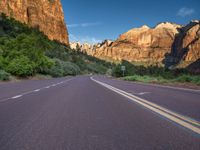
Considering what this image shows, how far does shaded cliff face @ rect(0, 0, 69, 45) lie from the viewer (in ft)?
425

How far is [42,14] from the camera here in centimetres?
15525

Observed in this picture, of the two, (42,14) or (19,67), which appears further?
(42,14)

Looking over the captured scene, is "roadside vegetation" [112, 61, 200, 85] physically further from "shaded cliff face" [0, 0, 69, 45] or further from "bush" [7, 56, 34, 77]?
"shaded cliff face" [0, 0, 69, 45]

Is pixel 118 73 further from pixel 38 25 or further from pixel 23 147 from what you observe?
pixel 38 25

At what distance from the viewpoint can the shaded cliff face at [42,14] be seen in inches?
5102

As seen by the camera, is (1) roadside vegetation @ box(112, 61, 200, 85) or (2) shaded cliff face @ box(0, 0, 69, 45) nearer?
(1) roadside vegetation @ box(112, 61, 200, 85)

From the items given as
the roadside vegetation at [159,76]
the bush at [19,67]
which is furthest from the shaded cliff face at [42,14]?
the bush at [19,67]

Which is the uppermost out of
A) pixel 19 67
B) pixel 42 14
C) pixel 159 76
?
pixel 42 14

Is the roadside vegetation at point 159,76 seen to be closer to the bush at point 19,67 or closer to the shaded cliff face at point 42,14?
the bush at point 19,67

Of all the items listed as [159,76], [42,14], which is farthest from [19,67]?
[42,14]

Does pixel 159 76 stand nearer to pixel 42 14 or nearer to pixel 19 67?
pixel 19 67

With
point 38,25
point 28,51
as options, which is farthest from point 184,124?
point 38,25

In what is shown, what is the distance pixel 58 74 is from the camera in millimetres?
72812

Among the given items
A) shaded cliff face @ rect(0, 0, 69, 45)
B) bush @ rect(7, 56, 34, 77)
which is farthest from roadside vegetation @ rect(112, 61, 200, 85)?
shaded cliff face @ rect(0, 0, 69, 45)
